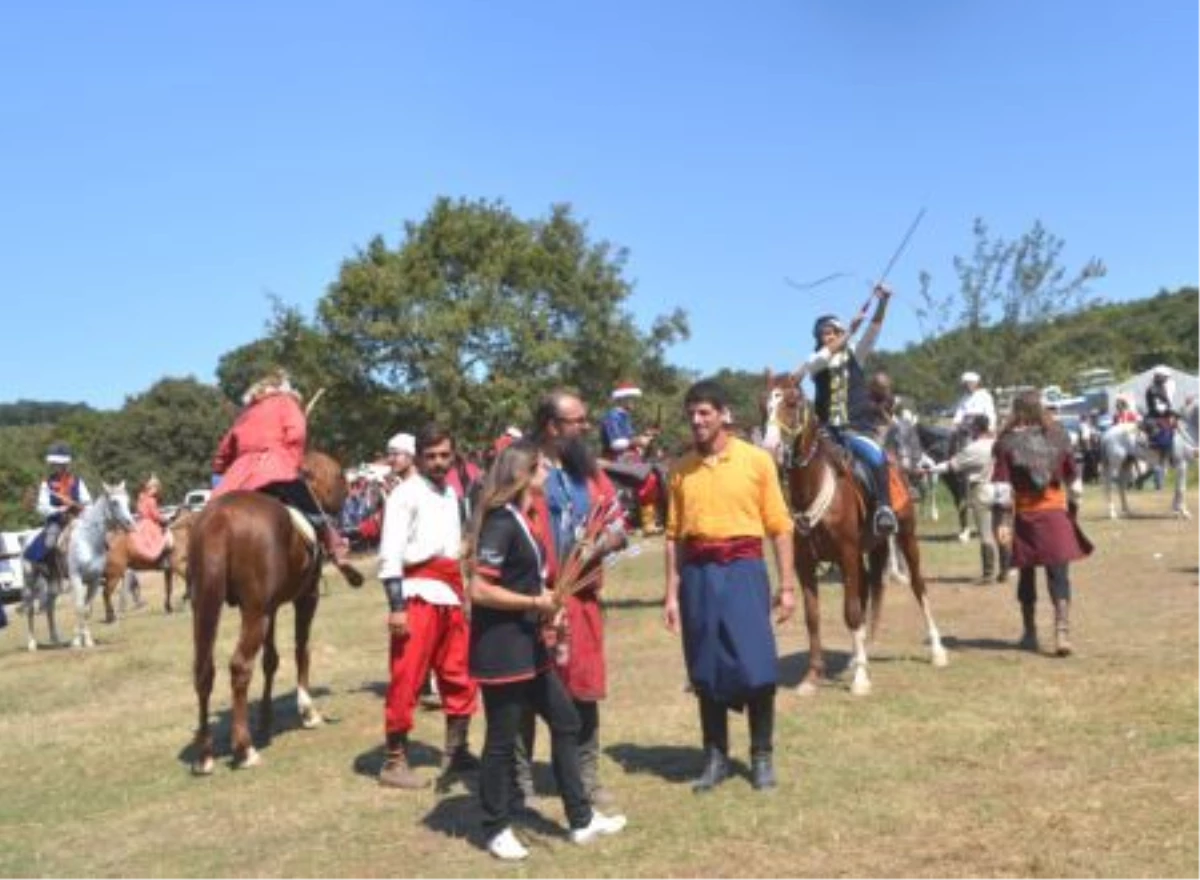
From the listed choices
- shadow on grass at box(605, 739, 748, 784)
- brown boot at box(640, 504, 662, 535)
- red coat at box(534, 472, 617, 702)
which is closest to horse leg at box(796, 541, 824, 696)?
shadow on grass at box(605, 739, 748, 784)

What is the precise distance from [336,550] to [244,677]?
1.49m

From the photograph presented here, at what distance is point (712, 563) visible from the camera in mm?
6754

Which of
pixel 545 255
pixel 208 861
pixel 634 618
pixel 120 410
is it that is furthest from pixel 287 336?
pixel 120 410

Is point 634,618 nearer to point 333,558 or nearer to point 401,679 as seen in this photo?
point 333,558

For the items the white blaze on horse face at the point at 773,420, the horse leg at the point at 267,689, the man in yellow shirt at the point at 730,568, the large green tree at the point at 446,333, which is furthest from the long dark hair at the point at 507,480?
the large green tree at the point at 446,333

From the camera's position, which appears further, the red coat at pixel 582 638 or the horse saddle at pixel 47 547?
the horse saddle at pixel 47 547

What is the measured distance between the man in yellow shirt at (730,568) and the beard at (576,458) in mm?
555

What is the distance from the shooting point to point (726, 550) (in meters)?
6.71

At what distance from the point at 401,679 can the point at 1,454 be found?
63.7 m

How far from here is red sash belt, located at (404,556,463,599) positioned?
25.1ft

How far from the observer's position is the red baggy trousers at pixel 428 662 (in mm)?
7512

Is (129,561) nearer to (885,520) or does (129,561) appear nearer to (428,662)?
(428,662)

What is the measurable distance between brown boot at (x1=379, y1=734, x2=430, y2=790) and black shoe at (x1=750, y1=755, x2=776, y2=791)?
7.16 ft

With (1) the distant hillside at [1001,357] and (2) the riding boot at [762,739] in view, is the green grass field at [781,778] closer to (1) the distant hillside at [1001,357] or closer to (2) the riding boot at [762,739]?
(2) the riding boot at [762,739]
